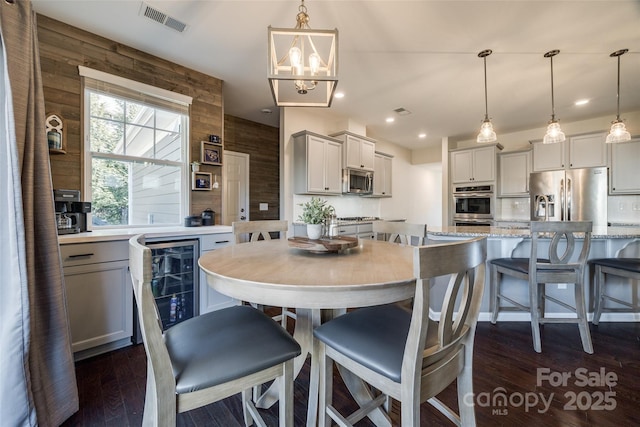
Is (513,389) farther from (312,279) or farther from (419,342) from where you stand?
(312,279)

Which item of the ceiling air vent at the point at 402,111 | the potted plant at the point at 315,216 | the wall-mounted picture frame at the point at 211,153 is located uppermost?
the ceiling air vent at the point at 402,111

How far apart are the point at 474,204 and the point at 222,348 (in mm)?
5655

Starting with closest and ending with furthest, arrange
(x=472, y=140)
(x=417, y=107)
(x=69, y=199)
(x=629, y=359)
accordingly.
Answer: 1. (x=629, y=359)
2. (x=69, y=199)
3. (x=417, y=107)
4. (x=472, y=140)

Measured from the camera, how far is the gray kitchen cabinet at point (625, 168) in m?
3.99

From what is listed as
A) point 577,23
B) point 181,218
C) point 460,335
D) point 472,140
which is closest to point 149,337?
point 460,335

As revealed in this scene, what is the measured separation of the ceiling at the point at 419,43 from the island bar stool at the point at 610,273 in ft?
6.71

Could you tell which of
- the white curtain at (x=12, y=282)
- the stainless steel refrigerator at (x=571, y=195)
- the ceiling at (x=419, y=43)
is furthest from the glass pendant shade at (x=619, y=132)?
the white curtain at (x=12, y=282)

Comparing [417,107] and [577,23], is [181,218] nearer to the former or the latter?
[417,107]

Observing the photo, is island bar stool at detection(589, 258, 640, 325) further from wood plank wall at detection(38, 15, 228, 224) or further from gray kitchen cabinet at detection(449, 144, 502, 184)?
wood plank wall at detection(38, 15, 228, 224)

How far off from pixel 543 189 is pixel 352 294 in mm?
5322

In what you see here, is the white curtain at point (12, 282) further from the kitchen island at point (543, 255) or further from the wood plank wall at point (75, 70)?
the kitchen island at point (543, 255)

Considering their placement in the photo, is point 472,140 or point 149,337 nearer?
point 149,337

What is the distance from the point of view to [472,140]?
19.2 feet

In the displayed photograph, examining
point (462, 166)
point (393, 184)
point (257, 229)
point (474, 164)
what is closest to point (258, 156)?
point (257, 229)
